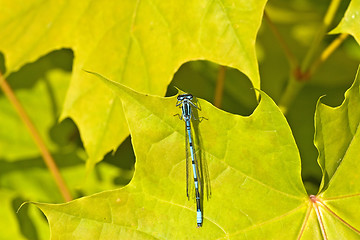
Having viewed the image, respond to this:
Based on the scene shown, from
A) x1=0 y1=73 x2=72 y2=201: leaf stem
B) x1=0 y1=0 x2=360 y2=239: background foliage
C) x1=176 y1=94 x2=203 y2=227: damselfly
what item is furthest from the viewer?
x1=0 y1=73 x2=72 y2=201: leaf stem

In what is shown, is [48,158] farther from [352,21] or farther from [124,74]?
[352,21]

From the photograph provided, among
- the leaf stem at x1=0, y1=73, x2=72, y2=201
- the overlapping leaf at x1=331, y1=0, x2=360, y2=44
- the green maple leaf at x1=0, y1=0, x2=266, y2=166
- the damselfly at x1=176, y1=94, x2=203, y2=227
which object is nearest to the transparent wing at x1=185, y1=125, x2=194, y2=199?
the damselfly at x1=176, y1=94, x2=203, y2=227

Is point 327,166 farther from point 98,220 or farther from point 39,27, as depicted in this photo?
point 39,27

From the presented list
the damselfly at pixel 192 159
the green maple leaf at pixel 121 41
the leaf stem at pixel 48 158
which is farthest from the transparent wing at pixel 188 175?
the leaf stem at pixel 48 158

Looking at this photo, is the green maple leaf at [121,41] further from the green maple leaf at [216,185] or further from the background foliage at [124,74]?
the green maple leaf at [216,185]

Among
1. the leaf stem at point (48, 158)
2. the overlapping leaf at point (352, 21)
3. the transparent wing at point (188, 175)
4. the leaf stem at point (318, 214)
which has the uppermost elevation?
the overlapping leaf at point (352, 21)

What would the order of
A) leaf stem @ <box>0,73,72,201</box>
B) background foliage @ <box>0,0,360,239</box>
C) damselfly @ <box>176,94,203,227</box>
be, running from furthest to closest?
1. leaf stem @ <box>0,73,72,201</box>
2. background foliage @ <box>0,0,360,239</box>
3. damselfly @ <box>176,94,203,227</box>

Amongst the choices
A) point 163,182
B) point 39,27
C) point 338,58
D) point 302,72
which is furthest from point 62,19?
point 338,58

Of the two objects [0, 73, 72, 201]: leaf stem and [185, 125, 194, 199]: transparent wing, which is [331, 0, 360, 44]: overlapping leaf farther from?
[0, 73, 72, 201]: leaf stem
